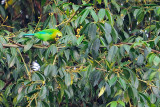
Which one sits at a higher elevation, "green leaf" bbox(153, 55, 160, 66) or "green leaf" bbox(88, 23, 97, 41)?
"green leaf" bbox(88, 23, 97, 41)

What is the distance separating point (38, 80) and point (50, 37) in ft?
1.59

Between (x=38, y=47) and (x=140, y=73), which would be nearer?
(x=38, y=47)

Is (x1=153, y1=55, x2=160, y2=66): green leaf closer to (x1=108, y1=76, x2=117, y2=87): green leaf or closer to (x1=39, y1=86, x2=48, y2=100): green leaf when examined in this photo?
(x1=108, y1=76, x2=117, y2=87): green leaf

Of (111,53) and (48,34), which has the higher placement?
(48,34)

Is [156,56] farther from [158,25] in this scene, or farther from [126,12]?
[126,12]

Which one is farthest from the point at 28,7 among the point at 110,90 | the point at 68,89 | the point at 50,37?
the point at 110,90

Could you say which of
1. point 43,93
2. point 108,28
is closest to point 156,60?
point 108,28

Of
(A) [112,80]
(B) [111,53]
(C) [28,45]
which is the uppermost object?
(C) [28,45]

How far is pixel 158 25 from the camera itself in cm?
321

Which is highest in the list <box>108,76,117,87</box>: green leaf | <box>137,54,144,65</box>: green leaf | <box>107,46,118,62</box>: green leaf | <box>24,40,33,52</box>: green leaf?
<box>24,40,33,52</box>: green leaf

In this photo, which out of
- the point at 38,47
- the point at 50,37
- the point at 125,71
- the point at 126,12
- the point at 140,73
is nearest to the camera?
the point at 125,71

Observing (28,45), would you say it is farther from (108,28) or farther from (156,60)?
(156,60)

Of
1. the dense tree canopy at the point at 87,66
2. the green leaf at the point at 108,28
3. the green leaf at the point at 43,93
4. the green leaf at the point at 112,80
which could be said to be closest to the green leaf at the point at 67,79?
the dense tree canopy at the point at 87,66

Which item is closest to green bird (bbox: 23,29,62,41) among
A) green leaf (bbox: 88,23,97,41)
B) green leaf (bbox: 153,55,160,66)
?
green leaf (bbox: 88,23,97,41)
